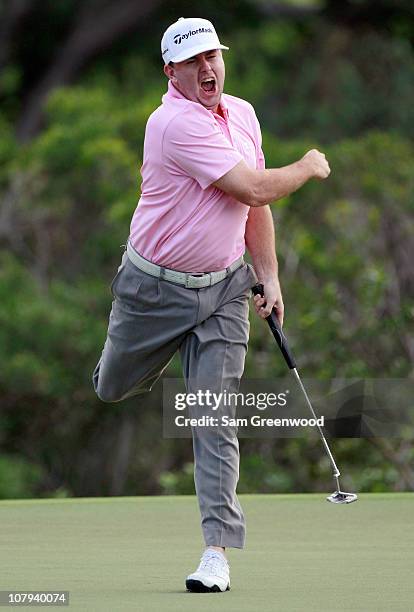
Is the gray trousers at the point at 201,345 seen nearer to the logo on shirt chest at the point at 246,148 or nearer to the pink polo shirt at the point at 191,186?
the pink polo shirt at the point at 191,186

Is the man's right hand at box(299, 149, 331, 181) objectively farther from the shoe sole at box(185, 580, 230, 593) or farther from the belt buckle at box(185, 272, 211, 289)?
the shoe sole at box(185, 580, 230, 593)

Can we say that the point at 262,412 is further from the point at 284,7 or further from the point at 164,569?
the point at 284,7

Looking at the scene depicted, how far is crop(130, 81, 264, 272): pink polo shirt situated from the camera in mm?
5426

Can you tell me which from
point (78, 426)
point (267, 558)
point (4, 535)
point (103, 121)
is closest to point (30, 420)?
point (78, 426)

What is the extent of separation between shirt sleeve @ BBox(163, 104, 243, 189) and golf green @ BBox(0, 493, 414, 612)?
4.33 ft

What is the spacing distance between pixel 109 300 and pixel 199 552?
7.25 meters

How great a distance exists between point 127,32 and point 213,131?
18947 millimetres

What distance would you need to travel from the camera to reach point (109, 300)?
1347 centimetres

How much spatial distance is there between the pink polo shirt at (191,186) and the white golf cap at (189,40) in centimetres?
13

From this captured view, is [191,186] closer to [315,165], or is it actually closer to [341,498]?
[315,165]

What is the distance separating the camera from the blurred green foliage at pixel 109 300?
11266mm

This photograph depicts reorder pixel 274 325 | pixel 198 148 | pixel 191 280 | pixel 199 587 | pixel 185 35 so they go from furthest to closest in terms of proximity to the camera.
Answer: pixel 274 325
pixel 191 280
pixel 185 35
pixel 198 148
pixel 199 587

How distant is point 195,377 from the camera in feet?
18.6

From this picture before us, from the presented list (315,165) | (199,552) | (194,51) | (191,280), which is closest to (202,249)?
(191,280)
